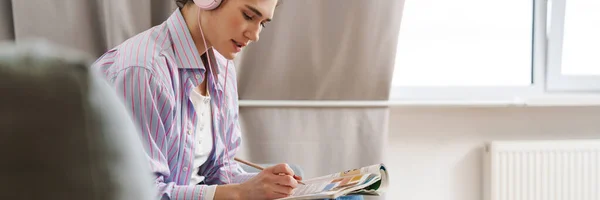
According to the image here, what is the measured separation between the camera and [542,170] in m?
2.23

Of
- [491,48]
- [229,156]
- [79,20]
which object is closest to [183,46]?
[229,156]

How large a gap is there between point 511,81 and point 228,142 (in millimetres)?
1345

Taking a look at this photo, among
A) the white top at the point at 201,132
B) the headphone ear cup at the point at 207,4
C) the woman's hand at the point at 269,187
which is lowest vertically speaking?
the woman's hand at the point at 269,187

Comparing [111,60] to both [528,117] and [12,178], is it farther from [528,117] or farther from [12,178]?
[528,117]

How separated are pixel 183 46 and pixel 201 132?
7.3 inches

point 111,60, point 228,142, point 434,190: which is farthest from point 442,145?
point 111,60

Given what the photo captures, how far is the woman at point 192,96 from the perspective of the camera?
116 centimetres

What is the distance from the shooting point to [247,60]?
201 cm

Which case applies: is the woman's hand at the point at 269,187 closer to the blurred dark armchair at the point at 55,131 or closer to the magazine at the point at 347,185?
the magazine at the point at 347,185

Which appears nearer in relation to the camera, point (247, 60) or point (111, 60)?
point (111, 60)

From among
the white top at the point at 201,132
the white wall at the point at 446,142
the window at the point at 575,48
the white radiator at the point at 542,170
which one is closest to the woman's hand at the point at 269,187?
the white top at the point at 201,132

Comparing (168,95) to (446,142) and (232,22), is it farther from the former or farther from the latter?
(446,142)

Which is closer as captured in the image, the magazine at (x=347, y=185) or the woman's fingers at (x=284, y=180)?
the magazine at (x=347, y=185)

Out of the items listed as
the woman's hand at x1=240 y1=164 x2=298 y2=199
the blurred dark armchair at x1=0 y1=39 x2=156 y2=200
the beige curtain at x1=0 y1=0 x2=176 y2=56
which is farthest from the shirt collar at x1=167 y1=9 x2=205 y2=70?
the blurred dark armchair at x1=0 y1=39 x2=156 y2=200
